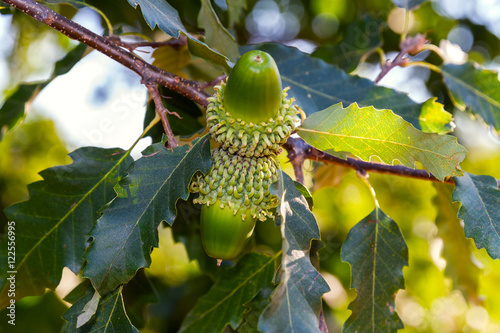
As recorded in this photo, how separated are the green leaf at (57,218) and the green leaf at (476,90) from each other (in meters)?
1.28

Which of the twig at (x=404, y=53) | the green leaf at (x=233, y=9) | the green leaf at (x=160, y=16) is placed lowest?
the twig at (x=404, y=53)

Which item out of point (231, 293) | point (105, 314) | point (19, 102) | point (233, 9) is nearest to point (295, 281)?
point (105, 314)

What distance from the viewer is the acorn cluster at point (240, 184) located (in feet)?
3.03

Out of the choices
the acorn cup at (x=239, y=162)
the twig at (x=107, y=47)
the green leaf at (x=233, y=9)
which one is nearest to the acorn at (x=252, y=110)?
the acorn cup at (x=239, y=162)

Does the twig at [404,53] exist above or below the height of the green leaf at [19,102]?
above

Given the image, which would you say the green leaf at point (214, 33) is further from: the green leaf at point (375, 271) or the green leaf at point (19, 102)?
the green leaf at point (375, 271)

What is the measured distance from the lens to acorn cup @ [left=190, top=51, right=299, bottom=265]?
2.86 feet

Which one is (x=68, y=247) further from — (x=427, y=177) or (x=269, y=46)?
(x=427, y=177)

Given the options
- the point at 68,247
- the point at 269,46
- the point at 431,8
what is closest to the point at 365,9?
the point at 431,8

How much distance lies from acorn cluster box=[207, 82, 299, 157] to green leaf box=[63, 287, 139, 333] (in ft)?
1.36

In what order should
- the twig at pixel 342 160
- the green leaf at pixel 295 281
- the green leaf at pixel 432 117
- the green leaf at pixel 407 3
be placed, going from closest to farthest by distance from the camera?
the green leaf at pixel 295 281 < the twig at pixel 342 160 < the green leaf at pixel 432 117 < the green leaf at pixel 407 3

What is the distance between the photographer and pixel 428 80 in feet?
7.45

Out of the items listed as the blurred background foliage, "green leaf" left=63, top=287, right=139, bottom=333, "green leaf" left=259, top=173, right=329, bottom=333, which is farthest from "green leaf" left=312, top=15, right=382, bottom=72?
"green leaf" left=63, top=287, right=139, bottom=333

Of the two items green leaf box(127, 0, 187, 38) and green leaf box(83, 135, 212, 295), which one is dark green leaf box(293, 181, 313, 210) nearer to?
green leaf box(83, 135, 212, 295)
